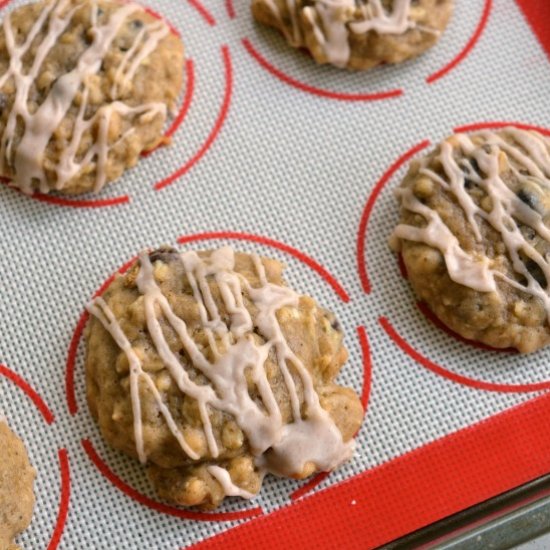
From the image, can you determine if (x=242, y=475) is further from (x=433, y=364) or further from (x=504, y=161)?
(x=504, y=161)

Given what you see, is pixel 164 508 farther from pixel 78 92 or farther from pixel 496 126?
pixel 496 126

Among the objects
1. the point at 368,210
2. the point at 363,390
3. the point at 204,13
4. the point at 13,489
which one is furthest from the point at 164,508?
the point at 204,13

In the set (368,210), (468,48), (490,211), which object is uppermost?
(468,48)

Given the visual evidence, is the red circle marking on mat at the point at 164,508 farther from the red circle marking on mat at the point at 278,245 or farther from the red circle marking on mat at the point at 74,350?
the red circle marking on mat at the point at 278,245

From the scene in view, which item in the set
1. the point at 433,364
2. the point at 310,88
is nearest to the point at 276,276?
the point at 433,364

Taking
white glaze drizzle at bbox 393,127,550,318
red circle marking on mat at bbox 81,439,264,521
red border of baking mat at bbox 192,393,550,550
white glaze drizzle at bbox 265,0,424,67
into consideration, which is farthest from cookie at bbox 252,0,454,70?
red circle marking on mat at bbox 81,439,264,521

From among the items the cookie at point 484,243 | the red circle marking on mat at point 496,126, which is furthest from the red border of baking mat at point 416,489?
the red circle marking on mat at point 496,126
